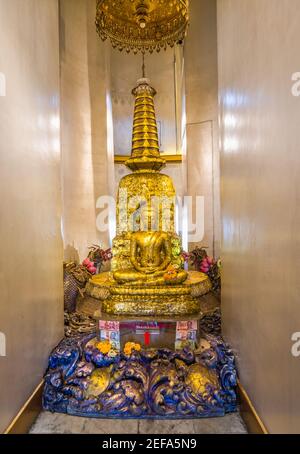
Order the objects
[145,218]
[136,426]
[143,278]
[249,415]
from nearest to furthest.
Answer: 1. [249,415]
2. [136,426]
3. [143,278]
4. [145,218]

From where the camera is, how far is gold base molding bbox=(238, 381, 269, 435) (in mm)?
1879

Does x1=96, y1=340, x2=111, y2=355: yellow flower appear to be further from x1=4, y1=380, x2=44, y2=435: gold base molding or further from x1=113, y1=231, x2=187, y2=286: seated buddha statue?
x1=113, y1=231, x2=187, y2=286: seated buddha statue

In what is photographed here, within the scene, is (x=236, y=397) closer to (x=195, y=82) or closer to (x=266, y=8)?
(x=266, y=8)

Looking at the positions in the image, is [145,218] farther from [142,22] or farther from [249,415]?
[249,415]

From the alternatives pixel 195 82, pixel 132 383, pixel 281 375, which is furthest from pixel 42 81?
pixel 195 82

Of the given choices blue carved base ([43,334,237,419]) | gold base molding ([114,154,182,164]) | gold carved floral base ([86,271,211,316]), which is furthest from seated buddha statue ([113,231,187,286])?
gold base molding ([114,154,182,164])

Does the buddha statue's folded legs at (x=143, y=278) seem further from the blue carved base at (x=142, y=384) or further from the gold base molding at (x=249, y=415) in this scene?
the gold base molding at (x=249, y=415)

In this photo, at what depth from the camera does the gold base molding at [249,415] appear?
6.16ft

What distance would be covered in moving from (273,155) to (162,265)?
7.98 ft

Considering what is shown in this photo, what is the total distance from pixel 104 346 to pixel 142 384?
1.81 ft

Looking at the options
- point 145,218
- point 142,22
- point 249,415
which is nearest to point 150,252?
point 145,218

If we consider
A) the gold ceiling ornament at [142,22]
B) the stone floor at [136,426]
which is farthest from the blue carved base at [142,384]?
the gold ceiling ornament at [142,22]

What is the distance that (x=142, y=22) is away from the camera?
4070 mm

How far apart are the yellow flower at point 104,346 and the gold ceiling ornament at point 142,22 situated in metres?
Answer: 4.32
